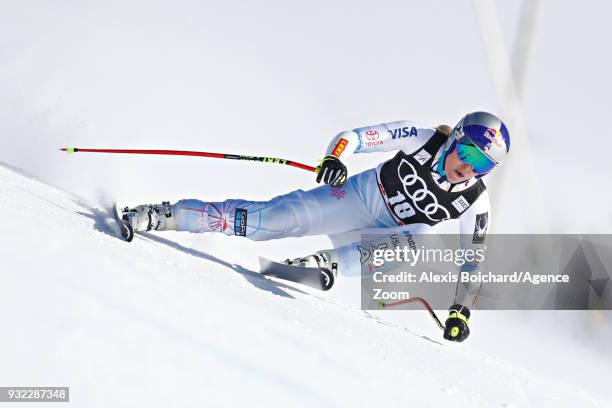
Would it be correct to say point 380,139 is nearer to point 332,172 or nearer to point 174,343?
point 332,172

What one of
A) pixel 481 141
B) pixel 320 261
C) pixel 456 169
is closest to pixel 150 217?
pixel 320 261

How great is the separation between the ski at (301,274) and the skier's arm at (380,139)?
2.14 ft

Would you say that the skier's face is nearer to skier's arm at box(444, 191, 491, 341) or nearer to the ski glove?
skier's arm at box(444, 191, 491, 341)

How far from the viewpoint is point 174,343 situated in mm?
1990

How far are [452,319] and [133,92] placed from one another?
6.66m

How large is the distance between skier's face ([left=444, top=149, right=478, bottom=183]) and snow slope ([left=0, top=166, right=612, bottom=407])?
139cm

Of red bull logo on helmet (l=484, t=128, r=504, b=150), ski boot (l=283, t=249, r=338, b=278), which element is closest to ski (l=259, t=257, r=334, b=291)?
ski boot (l=283, t=249, r=338, b=278)

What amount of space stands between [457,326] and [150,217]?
183 centimetres

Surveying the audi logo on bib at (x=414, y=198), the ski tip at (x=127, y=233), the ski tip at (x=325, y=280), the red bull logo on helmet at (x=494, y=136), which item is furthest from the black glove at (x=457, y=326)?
the ski tip at (x=127, y=233)

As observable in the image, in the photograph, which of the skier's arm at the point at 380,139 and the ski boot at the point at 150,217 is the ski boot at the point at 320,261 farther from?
the ski boot at the point at 150,217

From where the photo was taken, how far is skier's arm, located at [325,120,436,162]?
14.3ft

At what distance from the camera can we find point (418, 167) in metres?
4.70

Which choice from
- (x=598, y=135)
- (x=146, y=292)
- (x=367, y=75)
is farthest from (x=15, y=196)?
(x=598, y=135)

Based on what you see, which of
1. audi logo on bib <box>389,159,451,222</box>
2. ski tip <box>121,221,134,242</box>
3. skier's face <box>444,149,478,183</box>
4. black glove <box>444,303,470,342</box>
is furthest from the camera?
audi logo on bib <box>389,159,451,222</box>
